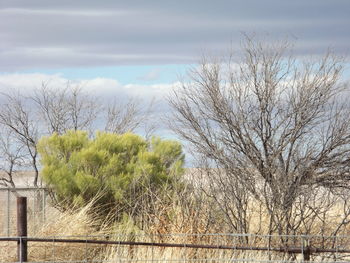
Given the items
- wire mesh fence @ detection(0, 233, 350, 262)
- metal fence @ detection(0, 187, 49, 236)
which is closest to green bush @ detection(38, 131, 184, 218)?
metal fence @ detection(0, 187, 49, 236)

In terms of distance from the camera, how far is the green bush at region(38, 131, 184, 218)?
58.0ft

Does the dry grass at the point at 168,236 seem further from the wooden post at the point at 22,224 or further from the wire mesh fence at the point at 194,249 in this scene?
the wooden post at the point at 22,224

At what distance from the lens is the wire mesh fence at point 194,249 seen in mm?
11859

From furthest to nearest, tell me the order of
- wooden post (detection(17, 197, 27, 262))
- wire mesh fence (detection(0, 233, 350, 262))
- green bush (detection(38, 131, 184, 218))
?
green bush (detection(38, 131, 184, 218)) < wooden post (detection(17, 197, 27, 262)) < wire mesh fence (detection(0, 233, 350, 262))

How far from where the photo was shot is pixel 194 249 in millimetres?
12891

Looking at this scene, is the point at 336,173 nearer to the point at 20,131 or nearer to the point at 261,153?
the point at 261,153

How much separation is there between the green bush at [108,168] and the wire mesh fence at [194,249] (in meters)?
2.22

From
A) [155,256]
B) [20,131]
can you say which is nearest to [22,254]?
[155,256]

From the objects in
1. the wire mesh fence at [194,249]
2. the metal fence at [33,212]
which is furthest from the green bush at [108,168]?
the wire mesh fence at [194,249]

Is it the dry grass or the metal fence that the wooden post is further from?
the metal fence

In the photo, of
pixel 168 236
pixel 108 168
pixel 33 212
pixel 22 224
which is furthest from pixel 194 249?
pixel 108 168

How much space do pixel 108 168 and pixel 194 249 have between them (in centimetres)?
578

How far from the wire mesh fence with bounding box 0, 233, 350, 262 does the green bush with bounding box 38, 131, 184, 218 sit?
87.3 inches

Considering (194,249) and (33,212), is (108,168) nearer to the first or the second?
(33,212)
